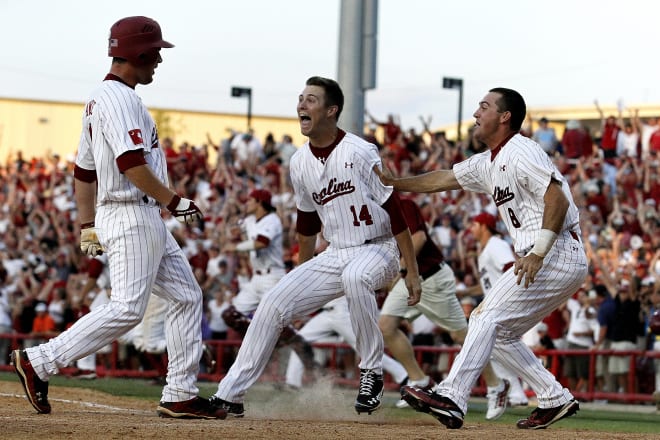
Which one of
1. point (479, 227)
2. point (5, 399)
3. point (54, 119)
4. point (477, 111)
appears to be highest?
point (54, 119)

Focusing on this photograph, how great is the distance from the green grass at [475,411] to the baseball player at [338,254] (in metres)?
1.28

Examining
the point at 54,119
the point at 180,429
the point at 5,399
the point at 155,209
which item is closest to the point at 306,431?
the point at 180,429

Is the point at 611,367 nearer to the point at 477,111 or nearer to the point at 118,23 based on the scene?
the point at 477,111

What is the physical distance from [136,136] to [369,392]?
260 cm

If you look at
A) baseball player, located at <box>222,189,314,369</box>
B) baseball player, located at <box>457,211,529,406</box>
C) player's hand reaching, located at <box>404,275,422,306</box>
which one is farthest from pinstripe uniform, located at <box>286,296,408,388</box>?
player's hand reaching, located at <box>404,275,422,306</box>

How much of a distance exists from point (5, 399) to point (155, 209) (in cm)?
352

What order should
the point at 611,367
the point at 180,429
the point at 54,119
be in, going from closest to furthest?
the point at 180,429 → the point at 611,367 → the point at 54,119

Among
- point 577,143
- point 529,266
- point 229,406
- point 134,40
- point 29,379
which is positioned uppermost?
point 577,143

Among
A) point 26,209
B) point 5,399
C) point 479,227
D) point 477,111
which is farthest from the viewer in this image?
point 26,209

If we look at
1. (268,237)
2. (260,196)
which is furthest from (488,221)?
(260,196)

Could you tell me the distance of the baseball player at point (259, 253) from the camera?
1466 cm

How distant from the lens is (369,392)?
8.99m

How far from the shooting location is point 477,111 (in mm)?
8594

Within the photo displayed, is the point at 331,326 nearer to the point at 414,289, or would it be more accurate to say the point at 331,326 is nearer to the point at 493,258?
the point at 493,258
